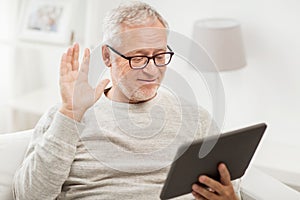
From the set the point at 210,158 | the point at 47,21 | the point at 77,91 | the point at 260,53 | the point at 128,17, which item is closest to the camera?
the point at 210,158

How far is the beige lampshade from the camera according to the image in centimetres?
252

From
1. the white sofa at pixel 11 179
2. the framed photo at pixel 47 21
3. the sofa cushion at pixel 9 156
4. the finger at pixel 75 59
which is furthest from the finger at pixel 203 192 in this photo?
the framed photo at pixel 47 21

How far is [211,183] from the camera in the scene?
1.48 m

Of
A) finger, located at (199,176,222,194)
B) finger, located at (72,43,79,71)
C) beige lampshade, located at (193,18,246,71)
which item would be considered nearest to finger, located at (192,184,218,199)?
finger, located at (199,176,222,194)

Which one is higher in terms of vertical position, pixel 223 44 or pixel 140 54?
pixel 140 54

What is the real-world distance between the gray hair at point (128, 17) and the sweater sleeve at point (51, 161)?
0.31 meters

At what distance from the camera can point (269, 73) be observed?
107 inches

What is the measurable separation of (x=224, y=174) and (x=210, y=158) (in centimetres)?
7

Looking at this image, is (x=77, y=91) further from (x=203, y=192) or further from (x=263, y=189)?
(x=263, y=189)

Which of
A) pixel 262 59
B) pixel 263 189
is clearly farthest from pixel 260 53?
pixel 263 189

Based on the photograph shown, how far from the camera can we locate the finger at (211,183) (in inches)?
58.0

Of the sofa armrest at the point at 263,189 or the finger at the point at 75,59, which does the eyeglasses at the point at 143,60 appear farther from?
the sofa armrest at the point at 263,189

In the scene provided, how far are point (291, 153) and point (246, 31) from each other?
612 mm

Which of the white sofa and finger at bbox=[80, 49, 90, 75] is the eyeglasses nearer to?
finger at bbox=[80, 49, 90, 75]
